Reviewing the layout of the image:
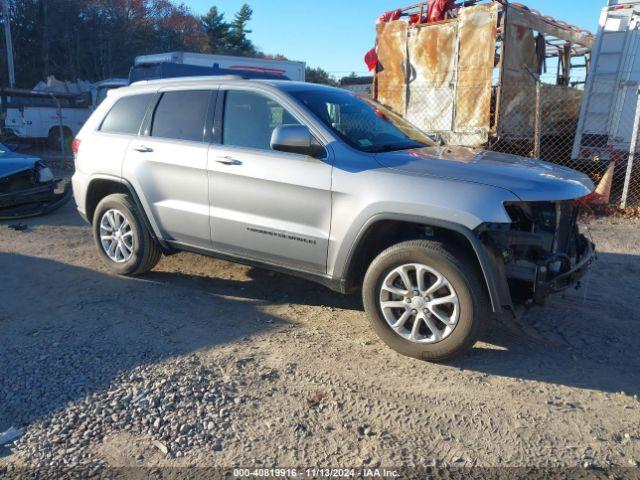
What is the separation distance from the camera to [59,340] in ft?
13.6

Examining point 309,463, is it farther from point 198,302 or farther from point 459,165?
point 198,302

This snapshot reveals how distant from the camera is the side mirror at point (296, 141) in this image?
399 cm

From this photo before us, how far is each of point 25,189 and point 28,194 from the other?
0.35ft

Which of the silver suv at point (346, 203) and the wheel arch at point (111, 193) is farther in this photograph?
the wheel arch at point (111, 193)

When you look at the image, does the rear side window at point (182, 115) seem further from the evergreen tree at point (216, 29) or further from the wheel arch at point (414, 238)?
the evergreen tree at point (216, 29)

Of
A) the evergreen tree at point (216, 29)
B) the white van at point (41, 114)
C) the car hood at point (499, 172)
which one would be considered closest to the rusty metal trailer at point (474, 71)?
the car hood at point (499, 172)

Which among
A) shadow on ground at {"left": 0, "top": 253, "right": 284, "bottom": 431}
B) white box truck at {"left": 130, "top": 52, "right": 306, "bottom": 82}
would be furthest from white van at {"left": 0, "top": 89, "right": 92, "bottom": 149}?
shadow on ground at {"left": 0, "top": 253, "right": 284, "bottom": 431}

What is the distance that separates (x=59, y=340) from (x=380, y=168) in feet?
8.73

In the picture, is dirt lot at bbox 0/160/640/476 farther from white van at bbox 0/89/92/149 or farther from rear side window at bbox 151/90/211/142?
A: white van at bbox 0/89/92/149

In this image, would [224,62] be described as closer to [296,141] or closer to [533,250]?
[296,141]

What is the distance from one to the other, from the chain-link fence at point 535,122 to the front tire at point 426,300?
5.85 meters

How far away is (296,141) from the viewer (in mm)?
3986

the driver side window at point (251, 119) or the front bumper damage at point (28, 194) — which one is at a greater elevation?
the driver side window at point (251, 119)

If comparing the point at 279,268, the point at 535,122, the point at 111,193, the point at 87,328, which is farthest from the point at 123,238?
the point at 535,122
